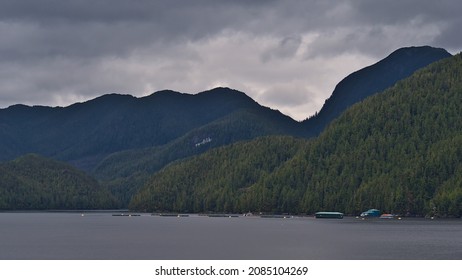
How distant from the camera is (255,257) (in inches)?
7795
